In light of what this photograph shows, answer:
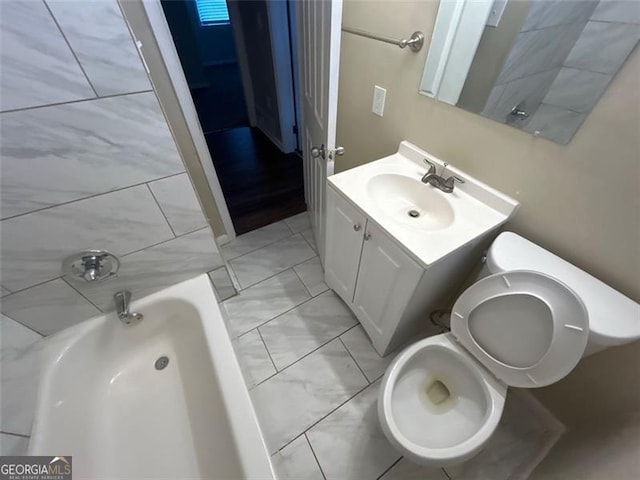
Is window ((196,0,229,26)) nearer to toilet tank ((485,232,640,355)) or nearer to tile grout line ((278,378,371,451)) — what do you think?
toilet tank ((485,232,640,355))

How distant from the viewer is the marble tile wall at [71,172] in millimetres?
625

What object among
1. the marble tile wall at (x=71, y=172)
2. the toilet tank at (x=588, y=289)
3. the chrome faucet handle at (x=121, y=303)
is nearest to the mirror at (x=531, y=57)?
the toilet tank at (x=588, y=289)

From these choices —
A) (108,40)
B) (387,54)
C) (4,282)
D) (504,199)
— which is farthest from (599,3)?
(4,282)

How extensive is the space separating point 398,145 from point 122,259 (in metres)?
1.30

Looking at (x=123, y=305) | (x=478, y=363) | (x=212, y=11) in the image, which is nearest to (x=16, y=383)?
(x=123, y=305)

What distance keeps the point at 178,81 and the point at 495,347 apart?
1.69 metres

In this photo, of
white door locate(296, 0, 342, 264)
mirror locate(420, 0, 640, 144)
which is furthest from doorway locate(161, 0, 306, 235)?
mirror locate(420, 0, 640, 144)

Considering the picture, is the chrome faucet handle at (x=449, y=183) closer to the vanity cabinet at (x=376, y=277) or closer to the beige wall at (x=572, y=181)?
the beige wall at (x=572, y=181)

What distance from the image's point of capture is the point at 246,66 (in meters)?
2.86

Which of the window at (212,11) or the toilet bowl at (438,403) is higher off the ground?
the window at (212,11)

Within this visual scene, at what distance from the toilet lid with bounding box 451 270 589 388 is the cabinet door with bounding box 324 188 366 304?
447 mm

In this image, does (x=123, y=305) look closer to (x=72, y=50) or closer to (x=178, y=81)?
(x=72, y=50)

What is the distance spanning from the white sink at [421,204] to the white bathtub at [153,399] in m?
0.75

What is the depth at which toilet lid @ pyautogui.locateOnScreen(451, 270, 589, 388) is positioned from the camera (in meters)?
0.71
